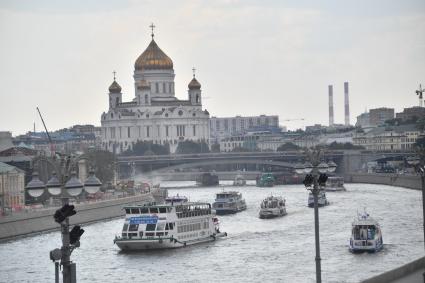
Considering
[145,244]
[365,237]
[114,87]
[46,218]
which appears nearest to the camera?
[365,237]

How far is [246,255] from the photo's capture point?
42.5 m

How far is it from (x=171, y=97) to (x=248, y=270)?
405 feet

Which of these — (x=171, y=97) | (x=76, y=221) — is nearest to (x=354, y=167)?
(x=171, y=97)

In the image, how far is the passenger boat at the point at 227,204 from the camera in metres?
65.8

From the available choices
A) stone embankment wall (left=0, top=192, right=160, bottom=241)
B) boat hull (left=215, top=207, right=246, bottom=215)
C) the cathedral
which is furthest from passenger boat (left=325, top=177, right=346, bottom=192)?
the cathedral

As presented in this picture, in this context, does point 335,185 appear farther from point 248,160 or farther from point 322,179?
point 322,179

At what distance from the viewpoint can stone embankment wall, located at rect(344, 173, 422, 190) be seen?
87.2 meters

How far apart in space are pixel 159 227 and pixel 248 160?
67.4 m

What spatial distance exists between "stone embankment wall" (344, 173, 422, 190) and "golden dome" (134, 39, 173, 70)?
52.1m

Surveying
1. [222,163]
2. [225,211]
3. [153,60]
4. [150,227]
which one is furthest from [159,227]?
[153,60]

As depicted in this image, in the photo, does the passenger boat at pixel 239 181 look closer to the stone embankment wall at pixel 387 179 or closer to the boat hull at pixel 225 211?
the stone embankment wall at pixel 387 179

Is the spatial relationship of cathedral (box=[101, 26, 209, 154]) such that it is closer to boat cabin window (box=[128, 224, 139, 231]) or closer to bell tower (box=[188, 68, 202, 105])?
bell tower (box=[188, 68, 202, 105])

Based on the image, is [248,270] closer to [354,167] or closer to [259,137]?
[354,167]

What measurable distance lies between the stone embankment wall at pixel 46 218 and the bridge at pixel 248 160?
Answer: 44.3 meters
